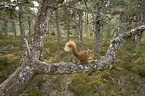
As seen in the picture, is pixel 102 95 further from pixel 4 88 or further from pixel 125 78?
pixel 4 88

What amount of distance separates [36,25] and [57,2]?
770mm

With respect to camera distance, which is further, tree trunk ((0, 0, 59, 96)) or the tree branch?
the tree branch

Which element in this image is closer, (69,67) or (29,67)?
(29,67)

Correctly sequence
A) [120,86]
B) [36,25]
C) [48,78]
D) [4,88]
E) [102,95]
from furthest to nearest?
1. [48,78]
2. [120,86]
3. [102,95]
4. [36,25]
5. [4,88]

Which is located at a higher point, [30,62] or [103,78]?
[30,62]

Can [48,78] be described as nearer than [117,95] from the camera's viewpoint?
No

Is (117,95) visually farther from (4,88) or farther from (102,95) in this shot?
(4,88)

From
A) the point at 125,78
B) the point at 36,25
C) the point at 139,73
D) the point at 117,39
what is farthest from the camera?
the point at 139,73

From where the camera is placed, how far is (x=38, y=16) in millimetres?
1897

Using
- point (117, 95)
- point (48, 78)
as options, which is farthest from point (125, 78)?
point (48, 78)

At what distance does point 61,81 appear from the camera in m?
4.85

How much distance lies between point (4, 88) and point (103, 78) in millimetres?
5643

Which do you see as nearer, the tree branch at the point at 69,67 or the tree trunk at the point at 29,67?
the tree trunk at the point at 29,67

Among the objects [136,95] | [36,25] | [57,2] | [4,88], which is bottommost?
[136,95]
